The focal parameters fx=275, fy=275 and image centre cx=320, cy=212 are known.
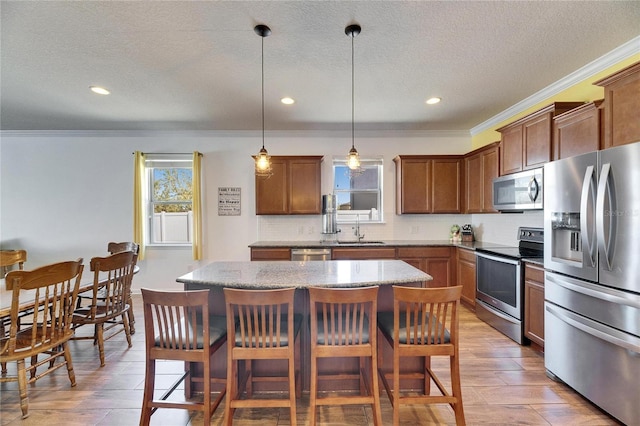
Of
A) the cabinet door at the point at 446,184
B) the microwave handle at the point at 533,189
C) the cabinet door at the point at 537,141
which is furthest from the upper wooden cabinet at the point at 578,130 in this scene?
the cabinet door at the point at 446,184

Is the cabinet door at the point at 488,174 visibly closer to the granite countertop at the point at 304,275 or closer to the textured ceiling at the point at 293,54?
the textured ceiling at the point at 293,54

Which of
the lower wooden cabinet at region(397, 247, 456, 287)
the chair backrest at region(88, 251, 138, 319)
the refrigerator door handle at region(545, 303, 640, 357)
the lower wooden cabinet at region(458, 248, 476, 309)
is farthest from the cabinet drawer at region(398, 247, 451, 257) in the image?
the chair backrest at region(88, 251, 138, 319)

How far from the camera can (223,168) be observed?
15.7 feet

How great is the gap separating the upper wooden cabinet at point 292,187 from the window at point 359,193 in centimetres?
54

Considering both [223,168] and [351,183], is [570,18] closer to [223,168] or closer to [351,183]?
[351,183]

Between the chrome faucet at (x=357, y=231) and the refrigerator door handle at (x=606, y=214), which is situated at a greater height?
the refrigerator door handle at (x=606, y=214)

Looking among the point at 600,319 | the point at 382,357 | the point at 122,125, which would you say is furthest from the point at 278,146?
the point at 600,319

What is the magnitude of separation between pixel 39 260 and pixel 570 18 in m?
7.47

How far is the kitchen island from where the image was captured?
186 centimetres

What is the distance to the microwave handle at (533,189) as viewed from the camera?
2852mm

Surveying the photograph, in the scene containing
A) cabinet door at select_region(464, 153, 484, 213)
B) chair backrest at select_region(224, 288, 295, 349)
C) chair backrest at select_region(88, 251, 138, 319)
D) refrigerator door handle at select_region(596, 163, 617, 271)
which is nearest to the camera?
chair backrest at select_region(224, 288, 295, 349)

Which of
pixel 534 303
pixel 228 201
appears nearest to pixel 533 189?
pixel 534 303

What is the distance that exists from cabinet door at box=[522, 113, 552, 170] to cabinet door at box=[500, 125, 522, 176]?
8 centimetres

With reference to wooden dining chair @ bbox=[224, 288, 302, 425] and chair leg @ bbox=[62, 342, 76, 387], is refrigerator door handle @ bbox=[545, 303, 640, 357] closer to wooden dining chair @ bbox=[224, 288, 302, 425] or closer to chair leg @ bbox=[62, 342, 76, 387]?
wooden dining chair @ bbox=[224, 288, 302, 425]
